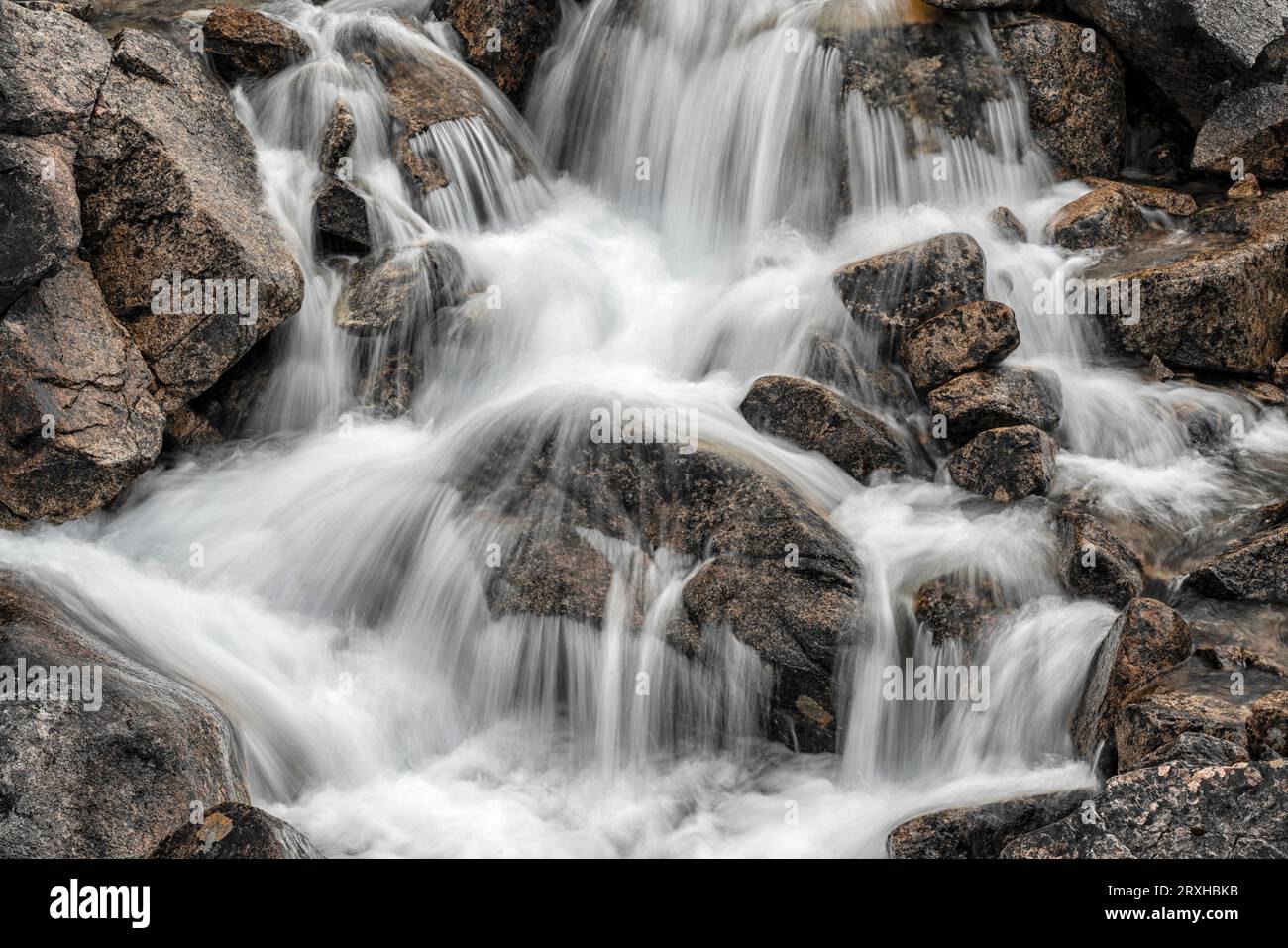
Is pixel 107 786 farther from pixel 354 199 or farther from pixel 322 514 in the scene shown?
pixel 354 199

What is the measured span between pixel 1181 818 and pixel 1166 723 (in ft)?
2.48

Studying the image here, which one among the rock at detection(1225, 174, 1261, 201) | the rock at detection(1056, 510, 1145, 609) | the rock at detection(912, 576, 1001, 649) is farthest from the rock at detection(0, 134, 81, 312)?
the rock at detection(1225, 174, 1261, 201)

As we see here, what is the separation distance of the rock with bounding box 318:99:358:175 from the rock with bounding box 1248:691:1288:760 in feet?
27.9

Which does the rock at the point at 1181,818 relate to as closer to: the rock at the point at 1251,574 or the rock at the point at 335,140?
the rock at the point at 1251,574

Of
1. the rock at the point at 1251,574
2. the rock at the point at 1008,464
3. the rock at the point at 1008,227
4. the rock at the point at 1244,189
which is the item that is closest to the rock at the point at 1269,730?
the rock at the point at 1251,574

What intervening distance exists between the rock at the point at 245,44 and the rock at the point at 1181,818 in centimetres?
940

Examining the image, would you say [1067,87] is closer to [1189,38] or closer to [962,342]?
[1189,38]

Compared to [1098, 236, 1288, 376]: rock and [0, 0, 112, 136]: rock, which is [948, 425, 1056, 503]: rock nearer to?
[1098, 236, 1288, 376]: rock

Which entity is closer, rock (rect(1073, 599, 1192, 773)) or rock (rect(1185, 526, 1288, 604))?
rock (rect(1073, 599, 1192, 773))

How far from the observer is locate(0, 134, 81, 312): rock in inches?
322

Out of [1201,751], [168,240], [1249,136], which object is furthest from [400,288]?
[1249,136]

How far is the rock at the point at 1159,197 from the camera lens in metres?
11.3

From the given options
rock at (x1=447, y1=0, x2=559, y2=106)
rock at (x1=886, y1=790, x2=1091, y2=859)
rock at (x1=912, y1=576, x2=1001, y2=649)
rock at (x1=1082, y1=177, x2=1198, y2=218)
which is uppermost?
rock at (x1=447, y1=0, x2=559, y2=106)

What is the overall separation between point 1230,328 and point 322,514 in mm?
7193
